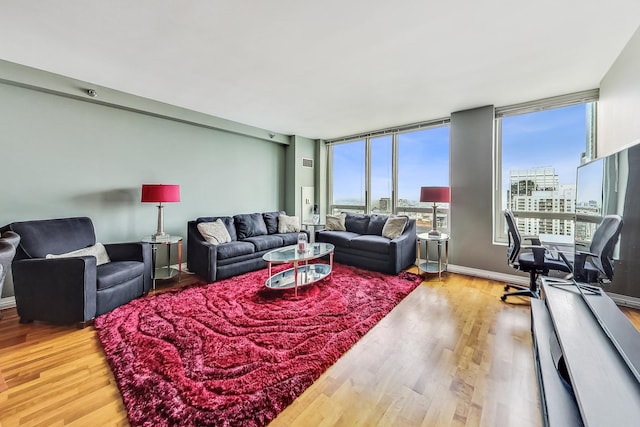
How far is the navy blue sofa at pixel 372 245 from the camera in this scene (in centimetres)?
384

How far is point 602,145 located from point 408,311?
2862 millimetres

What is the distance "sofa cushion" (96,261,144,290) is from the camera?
2.49 m

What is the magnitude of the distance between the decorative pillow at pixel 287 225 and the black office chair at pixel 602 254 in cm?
393

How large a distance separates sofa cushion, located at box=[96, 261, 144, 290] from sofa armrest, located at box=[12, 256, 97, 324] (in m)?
0.15

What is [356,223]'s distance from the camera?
16.1ft

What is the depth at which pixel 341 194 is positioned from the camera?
5.99 meters

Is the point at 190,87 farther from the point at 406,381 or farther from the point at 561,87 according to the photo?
the point at 561,87

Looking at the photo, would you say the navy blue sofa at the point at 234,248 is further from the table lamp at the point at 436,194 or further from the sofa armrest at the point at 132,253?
the table lamp at the point at 436,194

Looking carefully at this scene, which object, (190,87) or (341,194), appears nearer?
(190,87)

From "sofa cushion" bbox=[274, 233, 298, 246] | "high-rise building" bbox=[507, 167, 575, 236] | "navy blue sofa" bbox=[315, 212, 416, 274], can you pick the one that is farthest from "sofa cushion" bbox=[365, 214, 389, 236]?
"high-rise building" bbox=[507, 167, 575, 236]

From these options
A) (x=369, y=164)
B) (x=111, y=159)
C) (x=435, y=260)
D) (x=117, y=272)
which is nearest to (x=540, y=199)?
(x=435, y=260)

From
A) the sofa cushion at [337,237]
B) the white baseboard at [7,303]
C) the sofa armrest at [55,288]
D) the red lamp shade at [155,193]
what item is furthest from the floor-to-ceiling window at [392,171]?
the white baseboard at [7,303]

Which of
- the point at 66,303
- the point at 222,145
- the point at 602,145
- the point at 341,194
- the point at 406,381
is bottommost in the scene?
the point at 406,381

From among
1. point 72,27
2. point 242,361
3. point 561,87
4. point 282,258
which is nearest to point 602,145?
point 561,87
